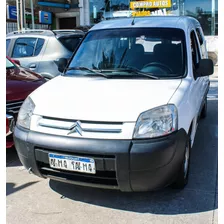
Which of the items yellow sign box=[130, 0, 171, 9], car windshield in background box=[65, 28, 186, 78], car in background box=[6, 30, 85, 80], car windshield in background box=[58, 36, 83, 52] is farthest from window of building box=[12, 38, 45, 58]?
yellow sign box=[130, 0, 171, 9]

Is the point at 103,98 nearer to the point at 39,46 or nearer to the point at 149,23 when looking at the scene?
the point at 149,23

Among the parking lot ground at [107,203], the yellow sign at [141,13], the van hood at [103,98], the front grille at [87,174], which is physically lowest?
the parking lot ground at [107,203]

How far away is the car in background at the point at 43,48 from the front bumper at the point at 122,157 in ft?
13.7

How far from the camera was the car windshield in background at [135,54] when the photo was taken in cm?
360

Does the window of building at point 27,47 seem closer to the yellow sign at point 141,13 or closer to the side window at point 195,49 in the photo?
the side window at point 195,49

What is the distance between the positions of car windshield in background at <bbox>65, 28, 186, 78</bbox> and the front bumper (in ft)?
3.35

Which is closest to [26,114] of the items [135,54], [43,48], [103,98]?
[103,98]

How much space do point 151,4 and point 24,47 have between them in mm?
9822

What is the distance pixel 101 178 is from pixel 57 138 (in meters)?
0.53

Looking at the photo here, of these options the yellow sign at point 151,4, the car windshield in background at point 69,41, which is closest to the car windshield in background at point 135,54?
the car windshield in background at point 69,41

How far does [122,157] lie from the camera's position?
104 inches

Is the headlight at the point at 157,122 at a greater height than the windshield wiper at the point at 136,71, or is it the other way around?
the windshield wiper at the point at 136,71

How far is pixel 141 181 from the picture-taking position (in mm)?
2732

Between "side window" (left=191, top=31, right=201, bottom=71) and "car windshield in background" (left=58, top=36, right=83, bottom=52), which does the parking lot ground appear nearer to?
"side window" (left=191, top=31, right=201, bottom=71)
